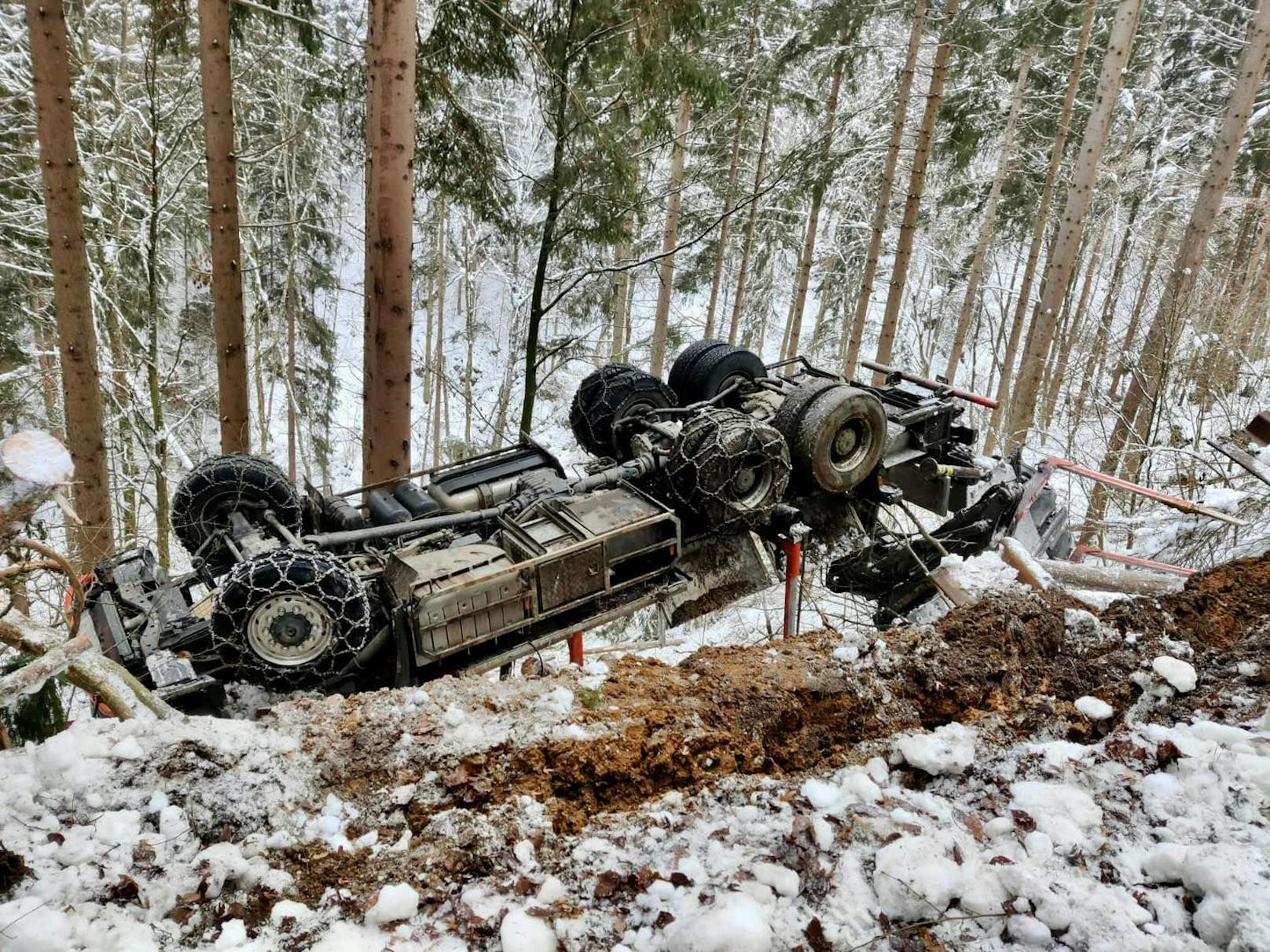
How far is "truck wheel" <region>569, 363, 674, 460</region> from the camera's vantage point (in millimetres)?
7047

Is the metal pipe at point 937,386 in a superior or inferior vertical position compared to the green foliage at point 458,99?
inferior

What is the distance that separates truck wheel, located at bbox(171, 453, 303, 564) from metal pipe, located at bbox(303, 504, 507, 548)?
0.62 meters

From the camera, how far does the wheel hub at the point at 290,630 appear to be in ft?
13.7

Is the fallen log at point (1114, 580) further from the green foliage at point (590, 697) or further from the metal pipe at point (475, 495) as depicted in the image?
the metal pipe at point (475, 495)

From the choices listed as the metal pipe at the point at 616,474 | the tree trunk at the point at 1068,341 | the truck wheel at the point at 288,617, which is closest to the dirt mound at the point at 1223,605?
the metal pipe at the point at 616,474

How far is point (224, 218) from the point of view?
24.6ft

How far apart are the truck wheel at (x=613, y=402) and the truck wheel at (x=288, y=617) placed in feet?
10.6

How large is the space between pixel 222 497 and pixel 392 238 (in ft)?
7.74

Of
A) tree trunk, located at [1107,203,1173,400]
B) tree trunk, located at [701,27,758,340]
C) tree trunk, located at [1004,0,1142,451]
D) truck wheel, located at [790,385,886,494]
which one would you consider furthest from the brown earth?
tree trunk, located at [1107,203,1173,400]

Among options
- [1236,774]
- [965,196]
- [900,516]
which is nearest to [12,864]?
[1236,774]

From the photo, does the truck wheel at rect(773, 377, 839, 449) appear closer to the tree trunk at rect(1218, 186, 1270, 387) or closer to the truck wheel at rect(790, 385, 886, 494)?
the truck wheel at rect(790, 385, 886, 494)

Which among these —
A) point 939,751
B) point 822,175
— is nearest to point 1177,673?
point 939,751

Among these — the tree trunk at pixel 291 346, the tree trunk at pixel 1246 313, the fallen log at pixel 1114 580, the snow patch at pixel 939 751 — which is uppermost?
the tree trunk at pixel 1246 313

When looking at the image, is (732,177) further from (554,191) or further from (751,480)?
(751,480)
